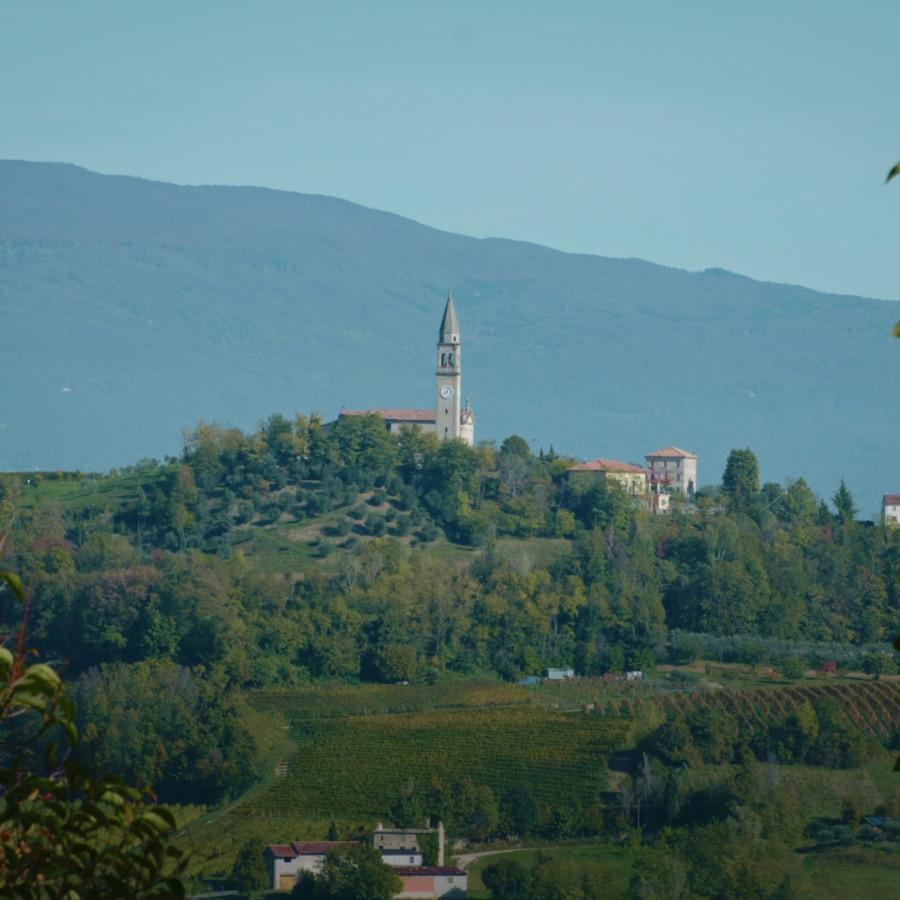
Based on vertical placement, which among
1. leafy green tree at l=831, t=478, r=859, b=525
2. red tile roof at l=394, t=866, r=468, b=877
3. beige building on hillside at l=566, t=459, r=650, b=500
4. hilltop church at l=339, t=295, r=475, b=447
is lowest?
red tile roof at l=394, t=866, r=468, b=877

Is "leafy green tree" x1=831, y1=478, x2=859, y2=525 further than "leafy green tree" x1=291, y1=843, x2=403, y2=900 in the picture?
Yes

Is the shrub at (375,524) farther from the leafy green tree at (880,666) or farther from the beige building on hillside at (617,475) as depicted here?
the leafy green tree at (880,666)

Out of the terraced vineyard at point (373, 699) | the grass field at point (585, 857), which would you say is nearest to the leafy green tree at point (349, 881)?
the grass field at point (585, 857)

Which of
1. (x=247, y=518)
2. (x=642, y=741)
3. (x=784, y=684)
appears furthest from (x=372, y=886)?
(x=247, y=518)

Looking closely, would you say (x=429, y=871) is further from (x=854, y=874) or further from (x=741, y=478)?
(x=741, y=478)

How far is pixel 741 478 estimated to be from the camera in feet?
305

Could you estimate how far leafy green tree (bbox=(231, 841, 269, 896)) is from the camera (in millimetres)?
41969

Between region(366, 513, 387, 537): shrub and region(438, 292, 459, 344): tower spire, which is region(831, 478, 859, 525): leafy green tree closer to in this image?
region(438, 292, 459, 344): tower spire

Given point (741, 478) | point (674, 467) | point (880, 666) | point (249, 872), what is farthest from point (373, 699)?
point (674, 467)

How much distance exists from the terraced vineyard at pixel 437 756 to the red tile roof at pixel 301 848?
546cm

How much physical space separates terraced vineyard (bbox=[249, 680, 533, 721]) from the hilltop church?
2776 centimetres

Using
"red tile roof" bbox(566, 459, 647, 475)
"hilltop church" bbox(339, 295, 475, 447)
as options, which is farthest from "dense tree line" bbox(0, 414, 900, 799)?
"hilltop church" bbox(339, 295, 475, 447)

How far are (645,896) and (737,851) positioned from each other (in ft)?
14.4

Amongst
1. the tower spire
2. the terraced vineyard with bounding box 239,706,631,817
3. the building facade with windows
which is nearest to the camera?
the building facade with windows
